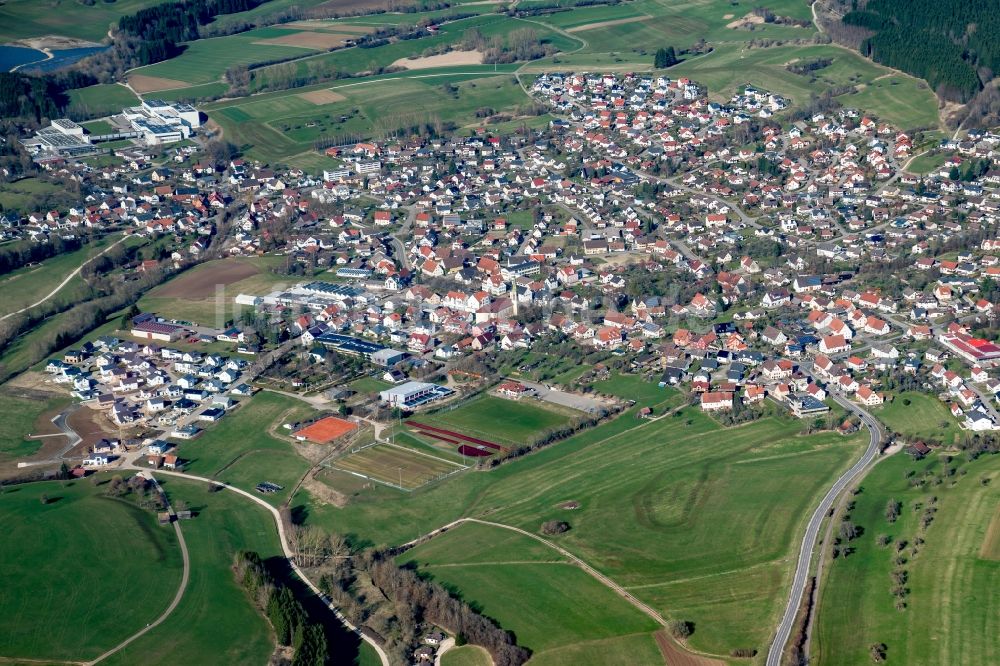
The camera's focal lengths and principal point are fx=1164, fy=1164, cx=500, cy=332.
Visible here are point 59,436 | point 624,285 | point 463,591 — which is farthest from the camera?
point 624,285

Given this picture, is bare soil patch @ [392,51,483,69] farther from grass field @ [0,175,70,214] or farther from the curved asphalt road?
the curved asphalt road

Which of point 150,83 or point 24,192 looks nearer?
point 24,192

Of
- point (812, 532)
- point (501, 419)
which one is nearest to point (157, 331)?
point (501, 419)

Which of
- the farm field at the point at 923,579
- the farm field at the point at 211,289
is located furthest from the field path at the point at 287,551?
the farm field at the point at 211,289

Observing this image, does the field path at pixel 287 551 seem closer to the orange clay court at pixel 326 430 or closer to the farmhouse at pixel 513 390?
the orange clay court at pixel 326 430

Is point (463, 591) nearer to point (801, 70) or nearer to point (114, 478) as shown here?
point (114, 478)

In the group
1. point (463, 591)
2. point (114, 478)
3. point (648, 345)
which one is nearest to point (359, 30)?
point (648, 345)

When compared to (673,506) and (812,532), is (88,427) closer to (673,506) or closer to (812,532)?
(673,506)
